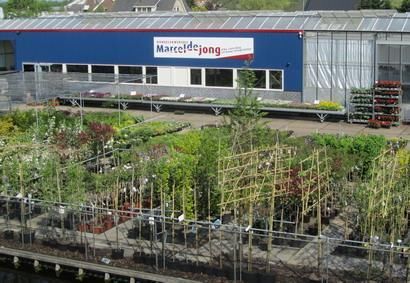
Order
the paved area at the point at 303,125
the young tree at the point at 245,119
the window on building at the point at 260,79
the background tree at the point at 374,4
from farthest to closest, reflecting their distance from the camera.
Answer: the background tree at the point at 374,4 < the window on building at the point at 260,79 < the paved area at the point at 303,125 < the young tree at the point at 245,119

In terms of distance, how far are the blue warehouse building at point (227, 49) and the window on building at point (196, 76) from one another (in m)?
0.06

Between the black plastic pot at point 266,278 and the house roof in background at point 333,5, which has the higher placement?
the house roof in background at point 333,5

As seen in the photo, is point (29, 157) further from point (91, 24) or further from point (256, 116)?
point (91, 24)

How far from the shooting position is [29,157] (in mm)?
24109

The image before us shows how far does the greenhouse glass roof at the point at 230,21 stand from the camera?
37.3 m

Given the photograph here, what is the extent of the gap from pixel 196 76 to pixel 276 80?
4.80m

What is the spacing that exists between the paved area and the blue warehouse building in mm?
1898

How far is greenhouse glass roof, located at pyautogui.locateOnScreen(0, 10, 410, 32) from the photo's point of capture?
37.3 meters

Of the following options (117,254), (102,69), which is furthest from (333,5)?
(117,254)

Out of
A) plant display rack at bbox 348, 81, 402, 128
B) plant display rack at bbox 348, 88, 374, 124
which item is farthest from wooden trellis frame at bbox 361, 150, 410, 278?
plant display rack at bbox 348, 88, 374, 124

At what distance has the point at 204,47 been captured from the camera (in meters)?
40.9

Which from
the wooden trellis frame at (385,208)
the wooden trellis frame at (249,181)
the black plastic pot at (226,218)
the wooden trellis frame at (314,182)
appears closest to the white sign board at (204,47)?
the wooden trellis frame at (314,182)

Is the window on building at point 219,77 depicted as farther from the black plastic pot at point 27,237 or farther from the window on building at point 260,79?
the black plastic pot at point 27,237

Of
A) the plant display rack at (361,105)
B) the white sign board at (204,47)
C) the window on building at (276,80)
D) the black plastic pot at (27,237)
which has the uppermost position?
the white sign board at (204,47)
